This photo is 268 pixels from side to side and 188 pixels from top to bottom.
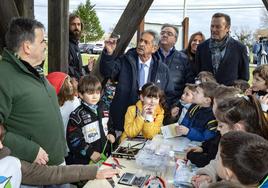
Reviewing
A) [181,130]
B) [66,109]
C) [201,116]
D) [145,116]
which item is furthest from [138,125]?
[66,109]

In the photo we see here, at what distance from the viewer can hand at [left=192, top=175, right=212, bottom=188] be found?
189 centimetres

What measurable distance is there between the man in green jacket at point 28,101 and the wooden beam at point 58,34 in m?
0.89

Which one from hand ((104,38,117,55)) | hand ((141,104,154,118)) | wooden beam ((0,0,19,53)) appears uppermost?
wooden beam ((0,0,19,53))

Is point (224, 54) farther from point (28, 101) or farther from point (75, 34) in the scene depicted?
point (28, 101)

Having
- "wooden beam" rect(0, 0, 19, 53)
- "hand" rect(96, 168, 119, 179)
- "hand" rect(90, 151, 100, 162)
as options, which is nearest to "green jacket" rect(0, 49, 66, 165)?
"hand" rect(96, 168, 119, 179)

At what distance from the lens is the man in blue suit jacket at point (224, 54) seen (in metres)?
3.77

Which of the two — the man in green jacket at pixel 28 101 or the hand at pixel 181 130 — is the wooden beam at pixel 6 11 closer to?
the man in green jacket at pixel 28 101

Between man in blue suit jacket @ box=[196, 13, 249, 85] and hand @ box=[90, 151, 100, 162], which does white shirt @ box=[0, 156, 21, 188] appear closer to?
hand @ box=[90, 151, 100, 162]

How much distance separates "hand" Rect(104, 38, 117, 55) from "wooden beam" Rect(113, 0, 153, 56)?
290mm

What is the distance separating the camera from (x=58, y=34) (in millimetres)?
3160

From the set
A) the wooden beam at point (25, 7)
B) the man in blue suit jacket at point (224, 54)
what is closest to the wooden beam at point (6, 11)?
the wooden beam at point (25, 7)

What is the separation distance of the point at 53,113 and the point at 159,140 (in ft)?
3.38

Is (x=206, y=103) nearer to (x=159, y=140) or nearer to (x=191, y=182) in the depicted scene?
(x=159, y=140)

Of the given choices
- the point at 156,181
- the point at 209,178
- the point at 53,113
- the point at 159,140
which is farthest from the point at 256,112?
the point at 53,113
